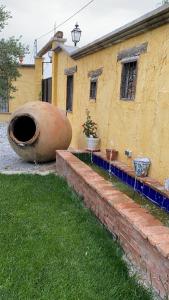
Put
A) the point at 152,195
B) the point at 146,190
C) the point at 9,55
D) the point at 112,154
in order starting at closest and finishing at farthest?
the point at 152,195
the point at 146,190
the point at 112,154
the point at 9,55

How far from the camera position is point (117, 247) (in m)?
3.59

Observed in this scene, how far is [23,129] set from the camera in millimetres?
8430

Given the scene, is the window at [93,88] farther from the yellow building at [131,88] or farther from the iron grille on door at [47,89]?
the iron grille on door at [47,89]

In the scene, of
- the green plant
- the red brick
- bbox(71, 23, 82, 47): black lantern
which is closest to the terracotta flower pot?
the green plant

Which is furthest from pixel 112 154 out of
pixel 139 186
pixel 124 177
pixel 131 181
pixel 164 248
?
pixel 164 248

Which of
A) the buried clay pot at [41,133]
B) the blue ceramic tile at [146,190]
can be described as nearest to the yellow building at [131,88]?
the blue ceramic tile at [146,190]

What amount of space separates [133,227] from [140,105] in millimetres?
2962

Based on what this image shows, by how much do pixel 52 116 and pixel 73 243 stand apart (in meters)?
4.29

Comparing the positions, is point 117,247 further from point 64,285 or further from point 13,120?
point 13,120

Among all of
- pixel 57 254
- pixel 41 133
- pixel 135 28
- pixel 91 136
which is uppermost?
pixel 135 28

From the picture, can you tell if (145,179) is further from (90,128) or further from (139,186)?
(90,128)

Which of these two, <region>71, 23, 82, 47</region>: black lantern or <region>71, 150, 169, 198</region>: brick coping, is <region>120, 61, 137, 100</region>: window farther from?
<region>71, 23, 82, 47</region>: black lantern

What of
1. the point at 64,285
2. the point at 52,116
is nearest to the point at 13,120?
the point at 52,116

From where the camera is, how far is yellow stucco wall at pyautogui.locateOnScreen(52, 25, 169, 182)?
16.3 feet
